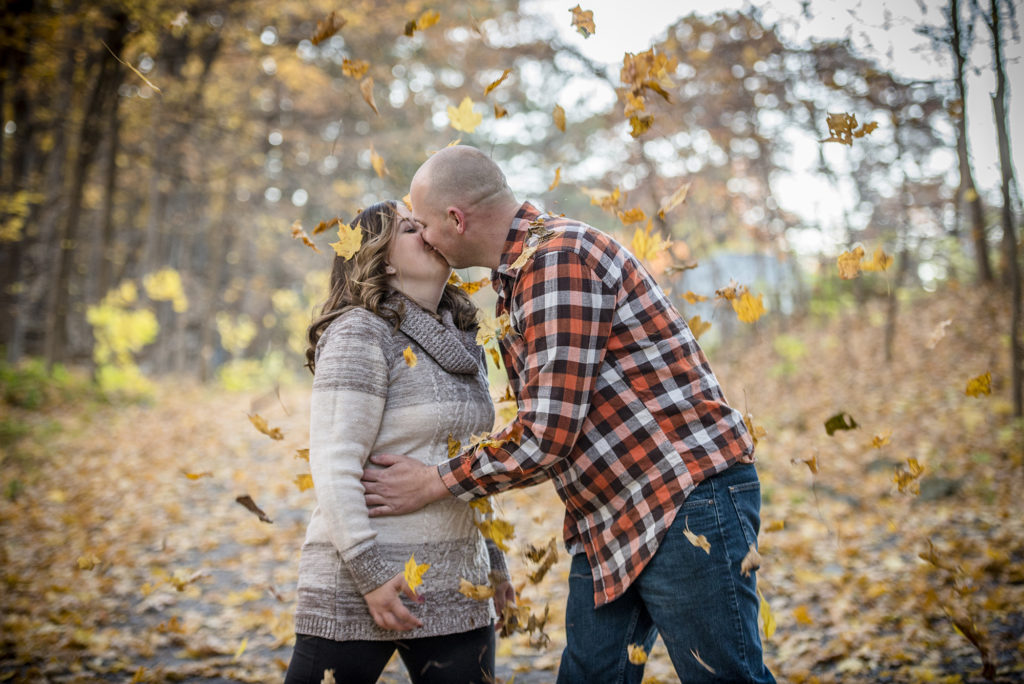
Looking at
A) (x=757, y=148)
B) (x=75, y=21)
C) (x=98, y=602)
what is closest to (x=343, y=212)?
(x=75, y=21)

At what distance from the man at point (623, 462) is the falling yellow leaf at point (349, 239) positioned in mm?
478

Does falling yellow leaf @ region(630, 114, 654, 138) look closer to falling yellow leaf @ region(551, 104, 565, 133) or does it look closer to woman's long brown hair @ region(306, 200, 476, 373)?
falling yellow leaf @ region(551, 104, 565, 133)

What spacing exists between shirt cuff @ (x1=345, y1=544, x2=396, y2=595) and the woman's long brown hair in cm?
66

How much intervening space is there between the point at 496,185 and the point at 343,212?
18540 mm

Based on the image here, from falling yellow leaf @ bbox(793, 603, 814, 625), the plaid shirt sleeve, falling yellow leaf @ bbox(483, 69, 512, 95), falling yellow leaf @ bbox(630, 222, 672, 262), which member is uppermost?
falling yellow leaf @ bbox(483, 69, 512, 95)

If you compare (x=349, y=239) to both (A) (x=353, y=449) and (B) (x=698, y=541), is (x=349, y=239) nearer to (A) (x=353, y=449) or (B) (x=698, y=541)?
(A) (x=353, y=449)

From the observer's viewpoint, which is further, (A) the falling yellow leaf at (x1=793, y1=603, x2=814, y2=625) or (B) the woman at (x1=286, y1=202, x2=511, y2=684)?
(A) the falling yellow leaf at (x1=793, y1=603, x2=814, y2=625)

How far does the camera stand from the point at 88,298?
20.7 metres

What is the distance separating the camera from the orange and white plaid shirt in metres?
1.78

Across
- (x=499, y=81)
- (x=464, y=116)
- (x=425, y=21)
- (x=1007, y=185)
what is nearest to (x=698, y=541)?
(x=499, y=81)

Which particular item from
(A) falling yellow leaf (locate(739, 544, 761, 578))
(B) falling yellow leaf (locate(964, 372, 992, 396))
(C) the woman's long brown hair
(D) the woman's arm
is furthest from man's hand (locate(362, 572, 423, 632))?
(B) falling yellow leaf (locate(964, 372, 992, 396))

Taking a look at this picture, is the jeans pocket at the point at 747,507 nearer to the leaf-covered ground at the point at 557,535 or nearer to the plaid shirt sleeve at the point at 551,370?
the leaf-covered ground at the point at 557,535

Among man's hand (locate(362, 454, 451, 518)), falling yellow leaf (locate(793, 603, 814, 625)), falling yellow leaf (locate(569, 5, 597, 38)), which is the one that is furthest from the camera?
falling yellow leaf (locate(793, 603, 814, 625))

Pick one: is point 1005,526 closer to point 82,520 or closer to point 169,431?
point 82,520
